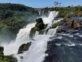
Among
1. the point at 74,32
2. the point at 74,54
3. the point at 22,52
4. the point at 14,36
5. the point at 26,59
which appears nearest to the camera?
the point at 74,54

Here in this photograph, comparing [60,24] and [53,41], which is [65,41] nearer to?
[53,41]

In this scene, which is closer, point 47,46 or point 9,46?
point 47,46

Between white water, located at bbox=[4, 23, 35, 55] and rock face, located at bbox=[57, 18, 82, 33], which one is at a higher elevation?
rock face, located at bbox=[57, 18, 82, 33]

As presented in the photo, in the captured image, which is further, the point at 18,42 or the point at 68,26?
the point at 18,42

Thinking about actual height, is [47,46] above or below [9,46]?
above

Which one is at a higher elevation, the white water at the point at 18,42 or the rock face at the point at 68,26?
the rock face at the point at 68,26

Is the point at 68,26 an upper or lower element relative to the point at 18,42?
upper

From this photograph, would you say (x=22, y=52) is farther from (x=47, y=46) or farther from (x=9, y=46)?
(x=9, y=46)

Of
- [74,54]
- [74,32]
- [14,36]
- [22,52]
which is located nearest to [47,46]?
[74,54]

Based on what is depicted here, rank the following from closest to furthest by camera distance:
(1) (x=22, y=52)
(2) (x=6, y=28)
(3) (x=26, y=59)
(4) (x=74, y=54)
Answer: (4) (x=74, y=54) < (3) (x=26, y=59) < (1) (x=22, y=52) < (2) (x=6, y=28)

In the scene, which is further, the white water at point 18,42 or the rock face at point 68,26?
the white water at point 18,42

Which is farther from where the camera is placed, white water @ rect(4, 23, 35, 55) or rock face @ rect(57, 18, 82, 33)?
white water @ rect(4, 23, 35, 55)
